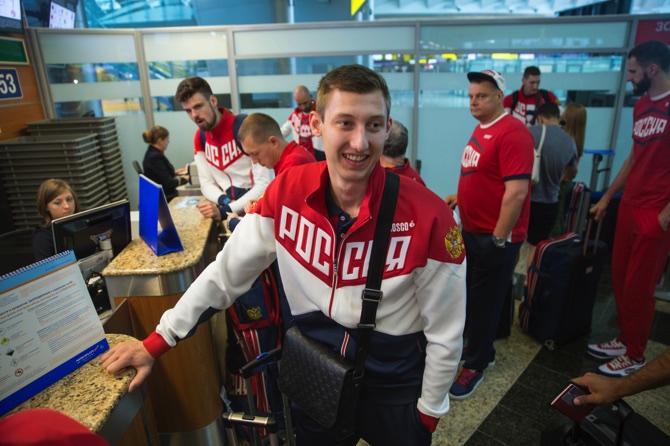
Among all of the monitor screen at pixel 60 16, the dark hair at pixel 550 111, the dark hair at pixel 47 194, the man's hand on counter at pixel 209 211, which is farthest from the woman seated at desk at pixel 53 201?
the monitor screen at pixel 60 16

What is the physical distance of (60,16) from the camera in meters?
5.25

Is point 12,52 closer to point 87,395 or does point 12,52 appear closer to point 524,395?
point 87,395

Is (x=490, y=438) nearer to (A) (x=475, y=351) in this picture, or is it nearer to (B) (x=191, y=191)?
(A) (x=475, y=351)

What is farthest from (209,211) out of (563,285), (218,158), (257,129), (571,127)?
(571,127)

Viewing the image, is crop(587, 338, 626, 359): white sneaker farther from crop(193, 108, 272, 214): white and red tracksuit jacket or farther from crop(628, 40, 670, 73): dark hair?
crop(193, 108, 272, 214): white and red tracksuit jacket

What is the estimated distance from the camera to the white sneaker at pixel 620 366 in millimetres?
2547

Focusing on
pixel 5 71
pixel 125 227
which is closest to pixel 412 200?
pixel 125 227

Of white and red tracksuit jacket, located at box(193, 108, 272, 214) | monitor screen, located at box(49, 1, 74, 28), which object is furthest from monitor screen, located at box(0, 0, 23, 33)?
white and red tracksuit jacket, located at box(193, 108, 272, 214)

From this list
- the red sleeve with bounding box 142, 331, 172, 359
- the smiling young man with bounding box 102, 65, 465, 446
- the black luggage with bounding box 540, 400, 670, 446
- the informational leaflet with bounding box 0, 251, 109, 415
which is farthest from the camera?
the black luggage with bounding box 540, 400, 670, 446

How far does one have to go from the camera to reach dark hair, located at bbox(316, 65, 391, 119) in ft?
3.46

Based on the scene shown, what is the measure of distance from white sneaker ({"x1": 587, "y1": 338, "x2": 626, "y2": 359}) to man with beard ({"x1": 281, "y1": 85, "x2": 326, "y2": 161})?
3.28 metres

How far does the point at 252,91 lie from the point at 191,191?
7.53ft

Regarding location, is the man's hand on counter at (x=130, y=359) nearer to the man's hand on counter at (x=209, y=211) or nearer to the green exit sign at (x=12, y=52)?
the man's hand on counter at (x=209, y=211)

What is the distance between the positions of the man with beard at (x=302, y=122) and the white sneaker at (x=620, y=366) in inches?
134
